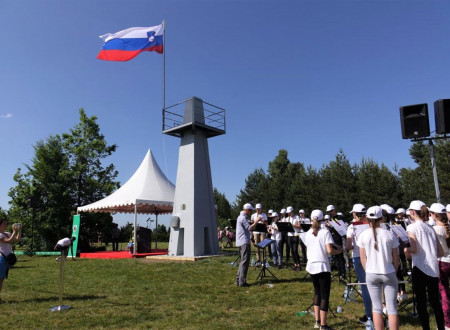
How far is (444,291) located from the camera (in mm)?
4801

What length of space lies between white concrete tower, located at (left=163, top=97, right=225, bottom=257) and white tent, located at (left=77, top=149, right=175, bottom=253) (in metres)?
1.60

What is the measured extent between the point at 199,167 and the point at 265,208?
102 ft

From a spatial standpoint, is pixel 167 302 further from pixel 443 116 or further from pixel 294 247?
pixel 443 116

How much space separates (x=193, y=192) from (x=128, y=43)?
901 centimetres

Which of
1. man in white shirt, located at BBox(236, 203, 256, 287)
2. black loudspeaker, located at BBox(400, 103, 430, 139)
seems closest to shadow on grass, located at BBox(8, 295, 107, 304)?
man in white shirt, located at BBox(236, 203, 256, 287)

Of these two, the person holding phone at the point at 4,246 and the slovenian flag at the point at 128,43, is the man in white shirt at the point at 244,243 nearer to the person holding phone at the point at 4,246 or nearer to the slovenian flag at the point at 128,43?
the person holding phone at the point at 4,246

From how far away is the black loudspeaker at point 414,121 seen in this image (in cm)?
766

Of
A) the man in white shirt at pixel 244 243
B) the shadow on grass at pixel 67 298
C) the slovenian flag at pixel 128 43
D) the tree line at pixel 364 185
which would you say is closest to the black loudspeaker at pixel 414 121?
the man in white shirt at pixel 244 243

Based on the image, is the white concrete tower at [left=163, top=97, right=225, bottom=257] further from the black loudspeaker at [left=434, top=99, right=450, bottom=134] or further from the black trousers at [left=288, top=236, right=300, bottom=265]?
the black loudspeaker at [left=434, top=99, right=450, bottom=134]

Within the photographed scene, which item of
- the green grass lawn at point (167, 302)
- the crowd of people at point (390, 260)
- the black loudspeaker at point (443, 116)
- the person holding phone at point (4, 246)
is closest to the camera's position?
the crowd of people at point (390, 260)

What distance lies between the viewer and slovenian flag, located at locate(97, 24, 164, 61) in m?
17.5

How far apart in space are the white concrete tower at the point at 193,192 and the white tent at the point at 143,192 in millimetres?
1605

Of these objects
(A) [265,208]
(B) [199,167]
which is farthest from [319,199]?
(B) [199,167]

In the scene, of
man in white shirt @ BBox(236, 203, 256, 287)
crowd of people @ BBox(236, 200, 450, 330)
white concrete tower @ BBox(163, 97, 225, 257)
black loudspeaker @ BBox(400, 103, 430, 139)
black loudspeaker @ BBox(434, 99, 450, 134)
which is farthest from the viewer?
white concrete tower @ BBox(163, 97, 225, 257)
